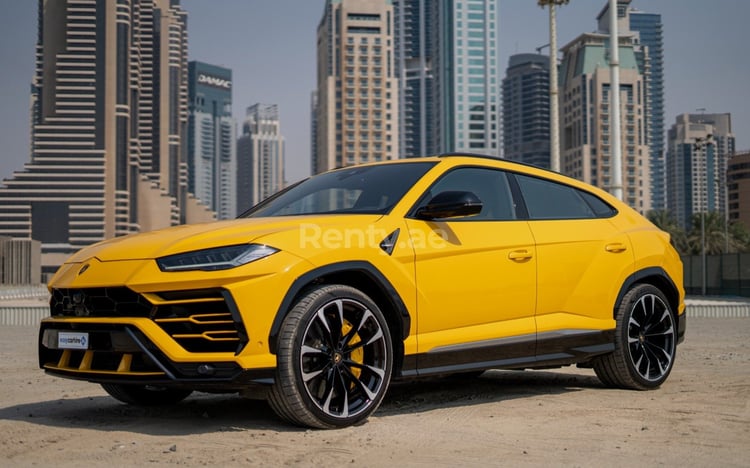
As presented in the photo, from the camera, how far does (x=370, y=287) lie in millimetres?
5625

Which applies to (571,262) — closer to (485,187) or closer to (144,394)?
(485,187)

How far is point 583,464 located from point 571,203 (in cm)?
321

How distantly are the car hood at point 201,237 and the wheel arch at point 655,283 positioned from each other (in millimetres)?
2509

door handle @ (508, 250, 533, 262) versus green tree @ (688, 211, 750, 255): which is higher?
green tree @ (688, 211, 750, 255)

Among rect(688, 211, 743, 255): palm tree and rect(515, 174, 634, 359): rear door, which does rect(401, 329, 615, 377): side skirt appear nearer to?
rect(515, 174, 634, 359): rear door

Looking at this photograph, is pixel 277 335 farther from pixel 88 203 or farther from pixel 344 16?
pixel 88 203

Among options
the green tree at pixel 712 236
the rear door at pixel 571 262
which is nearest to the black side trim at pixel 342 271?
the rear door at pixel 571 262

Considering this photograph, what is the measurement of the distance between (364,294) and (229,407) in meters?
→ 1.59

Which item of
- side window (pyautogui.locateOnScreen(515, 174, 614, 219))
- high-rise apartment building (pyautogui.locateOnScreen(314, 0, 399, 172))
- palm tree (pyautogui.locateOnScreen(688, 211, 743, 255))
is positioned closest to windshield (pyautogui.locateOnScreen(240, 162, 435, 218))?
side window (pyautogui.locateOnScreen(515, 174, 614, 219))

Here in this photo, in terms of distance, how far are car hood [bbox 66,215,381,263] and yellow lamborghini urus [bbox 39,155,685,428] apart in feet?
0.05

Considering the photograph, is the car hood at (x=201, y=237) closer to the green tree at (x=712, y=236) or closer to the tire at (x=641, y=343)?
the tire at (x=641, y=343)

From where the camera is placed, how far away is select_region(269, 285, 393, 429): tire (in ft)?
16.7

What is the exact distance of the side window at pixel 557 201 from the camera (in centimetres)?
686

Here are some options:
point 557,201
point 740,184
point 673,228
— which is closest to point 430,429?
point 557,201
